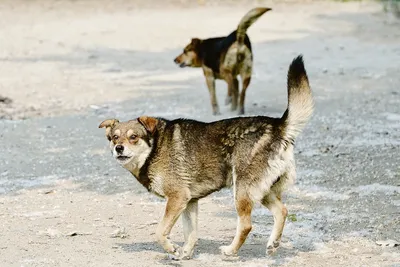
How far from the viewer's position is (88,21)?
76.2 feet

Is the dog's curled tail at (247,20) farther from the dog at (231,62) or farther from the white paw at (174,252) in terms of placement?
the white paw at (174,252)

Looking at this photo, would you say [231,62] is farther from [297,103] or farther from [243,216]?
[243,216]

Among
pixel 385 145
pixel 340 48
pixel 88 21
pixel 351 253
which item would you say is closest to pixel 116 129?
pixel 351 253

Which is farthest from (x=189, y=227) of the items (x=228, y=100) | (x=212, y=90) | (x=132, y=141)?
(x=228, y=100)

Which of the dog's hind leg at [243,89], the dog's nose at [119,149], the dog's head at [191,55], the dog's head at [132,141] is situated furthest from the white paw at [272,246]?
the dog's head at [191,55]

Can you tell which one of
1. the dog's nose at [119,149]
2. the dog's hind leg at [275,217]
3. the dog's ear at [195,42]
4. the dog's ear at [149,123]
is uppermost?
the dog's ear at [149,123]

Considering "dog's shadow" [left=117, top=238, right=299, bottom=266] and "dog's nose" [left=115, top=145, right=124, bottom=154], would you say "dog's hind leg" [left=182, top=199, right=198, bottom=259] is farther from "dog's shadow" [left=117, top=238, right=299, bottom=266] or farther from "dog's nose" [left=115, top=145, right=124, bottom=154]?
"dog's nose" [left=115, top=145, right=124, bottom=154]

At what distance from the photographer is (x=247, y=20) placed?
13.2 metres

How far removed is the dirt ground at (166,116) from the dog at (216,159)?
11.8 inches

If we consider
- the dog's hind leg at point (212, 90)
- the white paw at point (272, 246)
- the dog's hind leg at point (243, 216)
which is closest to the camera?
the dog's hind leg at point (243, 216)

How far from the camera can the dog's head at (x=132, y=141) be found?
7254mm

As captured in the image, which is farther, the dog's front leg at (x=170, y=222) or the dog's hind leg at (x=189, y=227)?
the dog's hind leg at (x=189, y=227)

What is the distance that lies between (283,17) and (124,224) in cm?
1550

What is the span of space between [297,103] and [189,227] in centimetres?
124
